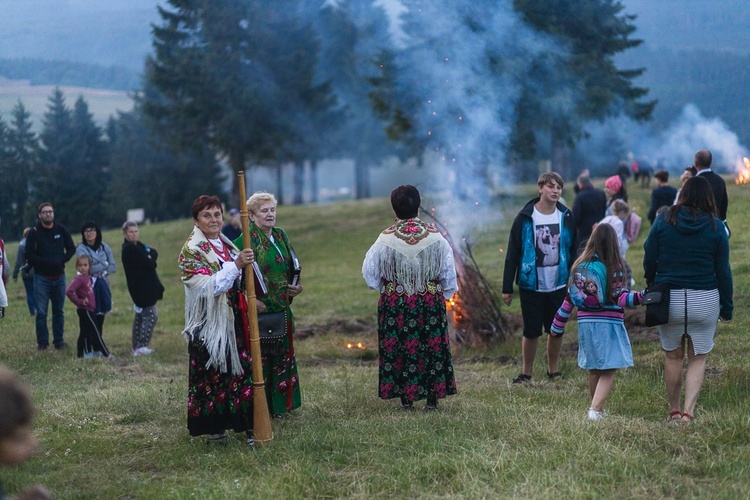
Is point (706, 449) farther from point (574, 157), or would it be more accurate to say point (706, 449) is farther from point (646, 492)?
point (574, 157)

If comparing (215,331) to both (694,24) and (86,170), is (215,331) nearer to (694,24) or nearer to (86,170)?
(694,24)

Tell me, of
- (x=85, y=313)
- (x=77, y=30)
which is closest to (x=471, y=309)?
(x=85, y=313)

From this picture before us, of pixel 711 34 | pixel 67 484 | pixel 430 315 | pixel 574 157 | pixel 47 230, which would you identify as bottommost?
pixel 67 484

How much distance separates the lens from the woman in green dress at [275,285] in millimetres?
7000

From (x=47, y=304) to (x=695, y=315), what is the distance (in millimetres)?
9070

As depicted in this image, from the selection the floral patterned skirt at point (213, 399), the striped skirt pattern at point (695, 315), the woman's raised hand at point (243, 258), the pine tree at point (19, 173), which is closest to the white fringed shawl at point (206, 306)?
the floral patterned skirt at point (213, 399)

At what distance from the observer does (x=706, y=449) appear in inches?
220

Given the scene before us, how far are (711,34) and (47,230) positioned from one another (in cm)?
2126

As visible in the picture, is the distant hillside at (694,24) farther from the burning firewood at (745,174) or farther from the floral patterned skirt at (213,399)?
the floral patterned skirt at (213,399)

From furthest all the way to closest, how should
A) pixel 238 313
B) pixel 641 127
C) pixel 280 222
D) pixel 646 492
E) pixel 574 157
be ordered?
pixel 574 157 → pixel 280 222 → pixel 641 127 → pixel 238 313 → pixel 646 492

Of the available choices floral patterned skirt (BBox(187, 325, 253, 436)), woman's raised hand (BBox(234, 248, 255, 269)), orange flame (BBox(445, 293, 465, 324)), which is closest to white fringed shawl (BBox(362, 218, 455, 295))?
woman's raised hand (BBox(234, 248, 255, 269))

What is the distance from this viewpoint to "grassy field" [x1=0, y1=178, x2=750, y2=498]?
517 centimetres

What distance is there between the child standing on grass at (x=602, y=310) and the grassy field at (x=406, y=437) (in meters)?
0.36

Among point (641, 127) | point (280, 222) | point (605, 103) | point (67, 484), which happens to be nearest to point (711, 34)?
point (605, 103)
